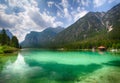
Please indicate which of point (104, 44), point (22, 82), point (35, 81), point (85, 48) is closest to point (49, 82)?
point (35, 81)

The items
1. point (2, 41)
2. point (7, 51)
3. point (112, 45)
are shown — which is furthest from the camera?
point (112, 45)

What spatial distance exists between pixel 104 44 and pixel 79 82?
141 metres

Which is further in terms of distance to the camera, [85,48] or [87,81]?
[85,48]

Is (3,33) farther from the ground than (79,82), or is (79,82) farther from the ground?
(3,33)

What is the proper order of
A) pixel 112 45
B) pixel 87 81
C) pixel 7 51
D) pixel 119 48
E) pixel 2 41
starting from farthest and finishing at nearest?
pixel 112 45, pixel 119 48, pixel 2 41, pixel 7 51, pixel 87 81

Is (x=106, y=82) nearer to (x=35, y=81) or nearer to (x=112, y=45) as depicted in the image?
(x=35, y=81)

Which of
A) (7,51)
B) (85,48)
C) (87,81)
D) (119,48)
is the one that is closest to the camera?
(87,81)

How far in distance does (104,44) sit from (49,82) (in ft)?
467

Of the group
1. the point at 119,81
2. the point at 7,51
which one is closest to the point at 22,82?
the point at 119,81

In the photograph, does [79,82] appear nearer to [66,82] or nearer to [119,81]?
[66,82]

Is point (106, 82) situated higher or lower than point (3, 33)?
lower

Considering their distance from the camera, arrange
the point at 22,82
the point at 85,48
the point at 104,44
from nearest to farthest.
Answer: the point at 22,82 → the point at 104,44 → the point at 85,48

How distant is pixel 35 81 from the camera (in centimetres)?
2014

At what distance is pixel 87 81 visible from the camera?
20688 mm
